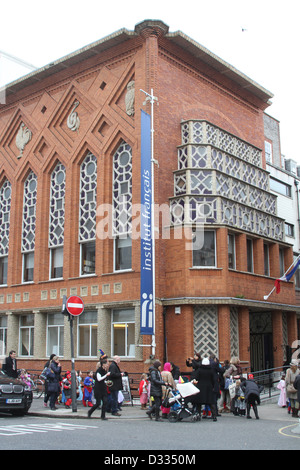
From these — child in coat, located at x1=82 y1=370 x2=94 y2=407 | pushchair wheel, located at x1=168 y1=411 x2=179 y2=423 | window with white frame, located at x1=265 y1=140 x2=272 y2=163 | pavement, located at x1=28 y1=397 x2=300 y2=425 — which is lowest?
pavement, located at x1=28 y1=397 x2=300 y2=425

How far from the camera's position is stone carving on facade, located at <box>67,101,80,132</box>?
88.0 feet

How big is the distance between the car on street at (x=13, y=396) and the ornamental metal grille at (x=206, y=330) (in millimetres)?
7863

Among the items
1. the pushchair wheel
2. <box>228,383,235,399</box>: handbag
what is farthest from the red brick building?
the pushchair wheel

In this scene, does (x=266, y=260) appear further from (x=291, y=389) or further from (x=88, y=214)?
(x=291, y=389)

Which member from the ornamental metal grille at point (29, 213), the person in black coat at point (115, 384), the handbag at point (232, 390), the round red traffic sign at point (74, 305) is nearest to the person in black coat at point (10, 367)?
the round red traffic sign at point (74, 305)

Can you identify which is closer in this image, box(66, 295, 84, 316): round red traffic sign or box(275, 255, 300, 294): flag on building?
box(66, 295, 84, 316): round red traffic sign

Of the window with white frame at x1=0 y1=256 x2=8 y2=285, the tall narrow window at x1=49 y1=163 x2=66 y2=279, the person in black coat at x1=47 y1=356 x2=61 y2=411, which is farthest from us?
the window with white frame at x1=0 y1=256 x2=8 y2=285

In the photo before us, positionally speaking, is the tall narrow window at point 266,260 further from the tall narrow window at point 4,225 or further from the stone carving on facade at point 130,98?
the tall narrow window at point 4,225

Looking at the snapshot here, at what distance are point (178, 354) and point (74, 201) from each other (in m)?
9.15

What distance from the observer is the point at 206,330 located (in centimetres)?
2202

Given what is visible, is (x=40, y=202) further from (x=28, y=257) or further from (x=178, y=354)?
(x=178, y=354)

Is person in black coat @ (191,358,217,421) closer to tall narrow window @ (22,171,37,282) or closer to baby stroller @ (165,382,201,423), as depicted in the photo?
baby stroller @ (165,382,201,423)

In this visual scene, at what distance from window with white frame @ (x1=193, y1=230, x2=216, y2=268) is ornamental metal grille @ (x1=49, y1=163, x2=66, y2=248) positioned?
24.1 ft

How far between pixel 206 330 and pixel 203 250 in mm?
3295
